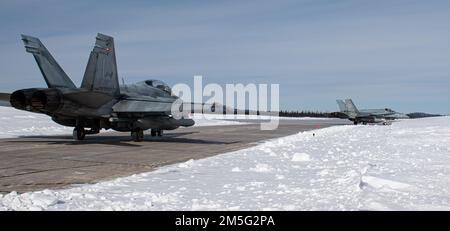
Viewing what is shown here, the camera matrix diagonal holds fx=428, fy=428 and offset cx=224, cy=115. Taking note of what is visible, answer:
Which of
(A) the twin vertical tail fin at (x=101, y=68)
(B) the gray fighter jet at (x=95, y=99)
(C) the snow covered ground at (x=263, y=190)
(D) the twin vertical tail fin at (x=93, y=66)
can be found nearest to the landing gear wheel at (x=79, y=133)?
(B) the gray fighter jet at (x=95, y=99)

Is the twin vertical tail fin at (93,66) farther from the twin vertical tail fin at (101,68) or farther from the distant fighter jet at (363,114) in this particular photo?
the distant fighter jet at (363,114)

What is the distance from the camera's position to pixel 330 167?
1115 centimetres

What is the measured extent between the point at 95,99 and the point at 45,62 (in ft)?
9.55

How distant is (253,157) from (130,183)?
20.1 feet

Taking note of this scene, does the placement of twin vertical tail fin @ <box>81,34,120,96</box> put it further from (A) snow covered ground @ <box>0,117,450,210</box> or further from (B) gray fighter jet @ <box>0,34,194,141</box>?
(A) snow covered ground @ <box>0,117,450,210</box>

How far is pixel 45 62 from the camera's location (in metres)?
19.0

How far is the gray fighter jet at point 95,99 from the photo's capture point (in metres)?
17.1

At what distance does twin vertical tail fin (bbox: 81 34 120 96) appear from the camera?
18250 millimetres

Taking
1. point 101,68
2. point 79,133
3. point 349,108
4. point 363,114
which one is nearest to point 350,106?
point 349,108

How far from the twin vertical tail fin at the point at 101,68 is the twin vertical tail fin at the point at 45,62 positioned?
1535 millimetres

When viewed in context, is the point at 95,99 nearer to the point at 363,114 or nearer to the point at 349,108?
the point at 349,108

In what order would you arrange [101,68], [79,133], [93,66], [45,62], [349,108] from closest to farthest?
[93,66] → [101,68] → [45,62] → [79,133] → [349,108]
